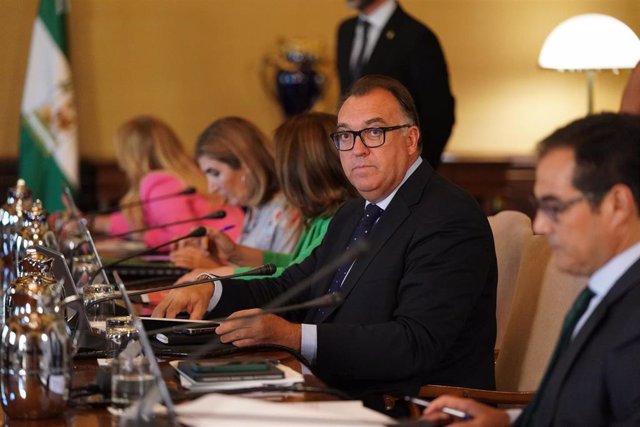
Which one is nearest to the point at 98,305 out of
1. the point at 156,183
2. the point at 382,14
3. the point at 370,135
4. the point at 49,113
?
the point at 370,135

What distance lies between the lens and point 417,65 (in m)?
4.79

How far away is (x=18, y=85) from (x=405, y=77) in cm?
309

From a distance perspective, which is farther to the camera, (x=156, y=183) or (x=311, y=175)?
(x=156, y=183)

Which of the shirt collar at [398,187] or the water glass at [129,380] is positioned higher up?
the shirt collar at [398,187]

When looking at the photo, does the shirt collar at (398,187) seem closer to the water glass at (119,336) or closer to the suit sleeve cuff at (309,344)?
the suit sleeve cuff at (309,344)

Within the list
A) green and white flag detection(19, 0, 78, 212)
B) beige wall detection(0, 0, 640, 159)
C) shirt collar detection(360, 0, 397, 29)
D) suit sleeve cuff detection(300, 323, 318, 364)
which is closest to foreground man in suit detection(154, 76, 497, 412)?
suit sleeve cuff detection(300, 323, 318, 364)

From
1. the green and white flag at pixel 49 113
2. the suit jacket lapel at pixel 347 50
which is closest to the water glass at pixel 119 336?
the suit jacket lapel at pixel 347 50

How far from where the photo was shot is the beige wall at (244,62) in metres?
6.89

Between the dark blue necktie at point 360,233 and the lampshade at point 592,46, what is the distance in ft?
8.07

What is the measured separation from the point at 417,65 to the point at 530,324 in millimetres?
2328

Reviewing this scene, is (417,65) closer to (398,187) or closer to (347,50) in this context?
(347,50)

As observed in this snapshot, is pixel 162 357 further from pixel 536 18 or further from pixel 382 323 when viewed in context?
pixel 536 18

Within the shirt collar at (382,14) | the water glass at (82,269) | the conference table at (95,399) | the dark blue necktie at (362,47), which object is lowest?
the conference table at (95,399)

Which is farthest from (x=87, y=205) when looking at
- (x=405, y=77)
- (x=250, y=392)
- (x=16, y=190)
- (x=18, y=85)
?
(x=250, y=392)
